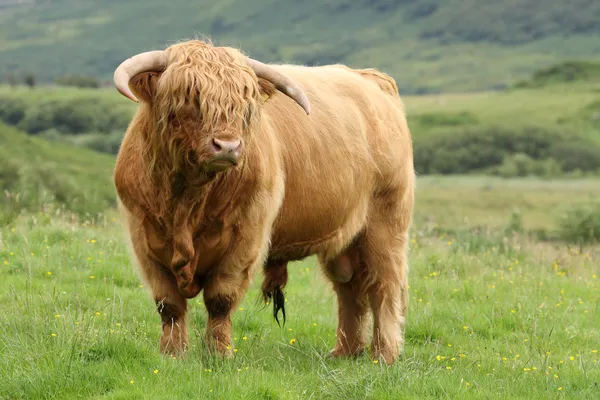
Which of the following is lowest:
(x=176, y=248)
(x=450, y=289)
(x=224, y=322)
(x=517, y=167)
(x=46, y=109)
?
Answer: (x=517, y=167)

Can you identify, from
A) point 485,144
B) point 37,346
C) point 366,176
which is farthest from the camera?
point 485,144

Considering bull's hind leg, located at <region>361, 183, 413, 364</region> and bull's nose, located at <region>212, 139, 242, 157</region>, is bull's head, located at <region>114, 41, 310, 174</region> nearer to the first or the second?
bull's nose, located at <region>212, 139, 242, 157</region>

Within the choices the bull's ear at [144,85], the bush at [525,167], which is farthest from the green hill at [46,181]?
the bush at [525,167]

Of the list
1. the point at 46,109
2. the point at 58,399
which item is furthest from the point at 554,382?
the point at 46,109

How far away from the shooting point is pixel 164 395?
510 centimetres

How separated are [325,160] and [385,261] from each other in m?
1.12

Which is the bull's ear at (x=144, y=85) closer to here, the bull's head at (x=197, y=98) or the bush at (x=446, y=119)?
the bull's head at (x=197, y=98)

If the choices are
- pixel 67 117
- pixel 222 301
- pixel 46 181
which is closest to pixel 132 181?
pixel 222 301

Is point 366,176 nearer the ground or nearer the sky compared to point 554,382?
nearer the sky

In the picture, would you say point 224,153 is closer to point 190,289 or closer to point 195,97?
point 195,97

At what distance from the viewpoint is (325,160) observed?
6.76 metres

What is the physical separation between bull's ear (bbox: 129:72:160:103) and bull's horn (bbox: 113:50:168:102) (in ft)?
0.14

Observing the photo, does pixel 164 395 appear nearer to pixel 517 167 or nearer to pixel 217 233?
pixel 217 233

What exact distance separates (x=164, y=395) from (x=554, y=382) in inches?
103
